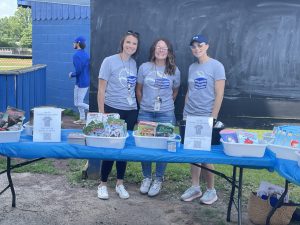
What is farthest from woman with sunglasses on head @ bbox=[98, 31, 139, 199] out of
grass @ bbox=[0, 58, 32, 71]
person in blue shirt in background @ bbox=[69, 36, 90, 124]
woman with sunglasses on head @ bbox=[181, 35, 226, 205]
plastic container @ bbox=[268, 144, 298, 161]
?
grass @ bbox=[0, 58, 32, 71]

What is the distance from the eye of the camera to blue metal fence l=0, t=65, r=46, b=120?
6.24m

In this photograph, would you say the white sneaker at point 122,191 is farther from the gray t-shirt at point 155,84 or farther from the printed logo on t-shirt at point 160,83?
the printed logo on t-shirt at point 160,83

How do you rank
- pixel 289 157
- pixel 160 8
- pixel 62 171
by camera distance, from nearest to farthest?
pixel 289 157 → pixel 160 8 → pixel 62 171

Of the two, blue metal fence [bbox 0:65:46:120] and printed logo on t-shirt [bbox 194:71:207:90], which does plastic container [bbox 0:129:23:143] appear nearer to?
printed logo on t-shirt [bbox 194:71:207:90]

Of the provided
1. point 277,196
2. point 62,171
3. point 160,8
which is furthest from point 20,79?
point 277,196

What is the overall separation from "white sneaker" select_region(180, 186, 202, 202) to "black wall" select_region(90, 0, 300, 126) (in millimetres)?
787

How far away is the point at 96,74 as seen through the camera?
14.8ft

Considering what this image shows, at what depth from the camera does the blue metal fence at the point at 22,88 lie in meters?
6.24

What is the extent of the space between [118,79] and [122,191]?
115 centimetres

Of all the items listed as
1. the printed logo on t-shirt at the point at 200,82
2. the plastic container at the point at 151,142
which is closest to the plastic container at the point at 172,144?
the plastic container at the point at 151,142

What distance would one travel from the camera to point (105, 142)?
3.00 metres

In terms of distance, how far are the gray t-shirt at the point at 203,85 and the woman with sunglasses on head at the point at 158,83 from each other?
0.18 meters

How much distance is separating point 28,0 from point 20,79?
3.70 metres

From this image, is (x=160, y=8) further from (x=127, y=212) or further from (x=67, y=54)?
(x=67, y=54)
